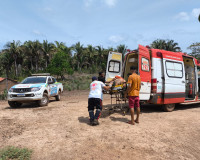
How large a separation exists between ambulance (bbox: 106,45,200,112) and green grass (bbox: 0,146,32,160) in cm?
442

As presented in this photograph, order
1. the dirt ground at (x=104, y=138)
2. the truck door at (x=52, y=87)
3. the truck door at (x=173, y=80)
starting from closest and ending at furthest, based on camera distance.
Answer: the dirt ground at (x=104, y=138)
the truck door at (x=173, y=80)
the truck door at (x=52, y=87)

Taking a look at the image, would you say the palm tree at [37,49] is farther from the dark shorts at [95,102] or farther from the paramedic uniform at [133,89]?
the paramedic uniform at [133,89]

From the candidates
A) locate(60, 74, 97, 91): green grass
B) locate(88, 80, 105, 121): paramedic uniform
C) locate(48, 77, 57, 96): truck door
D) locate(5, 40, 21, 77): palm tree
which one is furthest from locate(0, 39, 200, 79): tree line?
locate(88, 80, 105, 121): paramedic uniform

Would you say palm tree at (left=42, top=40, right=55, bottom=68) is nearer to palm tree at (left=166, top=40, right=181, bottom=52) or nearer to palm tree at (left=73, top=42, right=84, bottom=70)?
palm tree at (left=73, top=42, right=84, bottom=70)

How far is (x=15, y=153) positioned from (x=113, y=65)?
530 centimetres

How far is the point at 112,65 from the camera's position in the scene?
24.3 ft

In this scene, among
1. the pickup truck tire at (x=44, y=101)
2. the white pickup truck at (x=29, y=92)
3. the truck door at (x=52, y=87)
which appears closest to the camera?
the white pickup truck at (x=29, y=92)

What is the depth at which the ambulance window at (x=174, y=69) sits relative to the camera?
698 cm

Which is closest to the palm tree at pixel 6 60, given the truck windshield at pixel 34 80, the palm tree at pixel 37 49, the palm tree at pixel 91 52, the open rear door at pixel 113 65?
the palm tree at pixel 37 49

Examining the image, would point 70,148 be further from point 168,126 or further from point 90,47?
point 90,47

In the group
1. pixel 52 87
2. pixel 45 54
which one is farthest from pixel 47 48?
pixel 52 87

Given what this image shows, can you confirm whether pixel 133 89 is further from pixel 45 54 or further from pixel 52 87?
pixel 45 54

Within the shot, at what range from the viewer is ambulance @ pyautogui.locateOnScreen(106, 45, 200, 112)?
639cm

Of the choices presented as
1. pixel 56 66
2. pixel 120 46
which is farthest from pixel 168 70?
pixel 120 46
